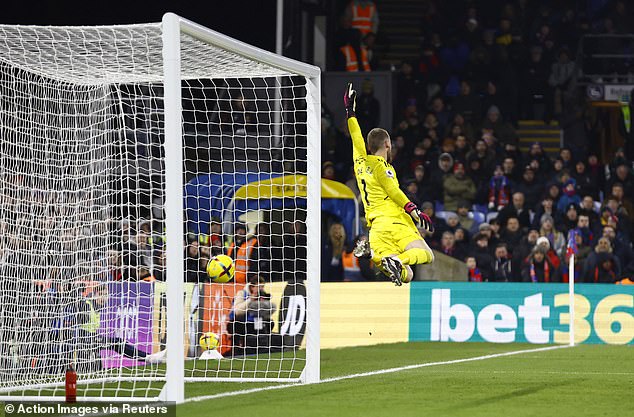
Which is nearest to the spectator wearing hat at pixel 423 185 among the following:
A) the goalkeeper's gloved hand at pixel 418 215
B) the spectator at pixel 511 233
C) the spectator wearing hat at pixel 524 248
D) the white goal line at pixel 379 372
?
the spectator at pixel 511 233

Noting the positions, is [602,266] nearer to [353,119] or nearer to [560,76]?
[560,76]

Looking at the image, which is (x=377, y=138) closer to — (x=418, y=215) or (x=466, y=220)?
(x=418, y=215)

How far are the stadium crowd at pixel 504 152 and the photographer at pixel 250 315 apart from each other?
3.46 m

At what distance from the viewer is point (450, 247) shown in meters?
21.4

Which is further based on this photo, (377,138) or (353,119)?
(377,138)

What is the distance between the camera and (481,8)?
28359 mm

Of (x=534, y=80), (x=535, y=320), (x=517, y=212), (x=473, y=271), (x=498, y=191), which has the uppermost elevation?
(x=534, y=80)

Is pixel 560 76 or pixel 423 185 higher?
pixel 560 76

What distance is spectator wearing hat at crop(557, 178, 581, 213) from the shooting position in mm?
22188

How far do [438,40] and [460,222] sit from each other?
6.19m

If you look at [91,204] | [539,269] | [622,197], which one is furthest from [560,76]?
[91,204]

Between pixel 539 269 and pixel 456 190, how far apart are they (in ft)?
10.1

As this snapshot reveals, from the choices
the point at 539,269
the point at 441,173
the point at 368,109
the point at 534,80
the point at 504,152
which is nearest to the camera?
the point at 539,269

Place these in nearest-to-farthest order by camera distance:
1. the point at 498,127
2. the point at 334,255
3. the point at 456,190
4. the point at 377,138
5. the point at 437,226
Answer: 1. the point at 377,138
2. the point at 334,255
3. the point at 437,226
4. the point at 456,190
5. the point at 498,127
